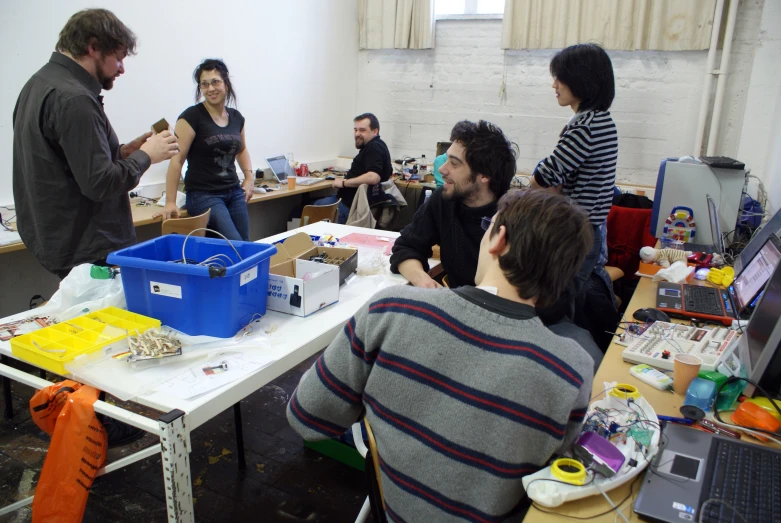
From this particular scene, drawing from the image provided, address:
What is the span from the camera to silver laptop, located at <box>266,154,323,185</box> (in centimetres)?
466

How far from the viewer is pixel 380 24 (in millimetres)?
5410

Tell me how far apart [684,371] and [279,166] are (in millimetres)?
3953

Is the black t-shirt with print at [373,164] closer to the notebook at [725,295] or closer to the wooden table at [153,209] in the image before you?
the wooden table at [153,209]

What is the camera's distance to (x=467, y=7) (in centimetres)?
510

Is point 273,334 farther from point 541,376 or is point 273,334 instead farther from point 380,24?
point 380,24

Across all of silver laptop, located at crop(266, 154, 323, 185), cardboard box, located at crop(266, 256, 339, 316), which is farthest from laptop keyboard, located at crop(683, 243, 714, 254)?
silver laptop, located at crop(266, 154, 323, 185)

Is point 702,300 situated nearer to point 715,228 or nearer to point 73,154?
point 715,228

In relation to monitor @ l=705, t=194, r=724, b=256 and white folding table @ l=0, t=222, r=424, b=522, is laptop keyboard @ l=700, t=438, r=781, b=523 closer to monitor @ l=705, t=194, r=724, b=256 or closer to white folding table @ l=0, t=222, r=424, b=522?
white folding table @ l=0, t=222, r=424, b=522

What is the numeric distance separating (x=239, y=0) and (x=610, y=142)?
325 cm

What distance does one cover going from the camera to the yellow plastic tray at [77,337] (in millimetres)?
1321

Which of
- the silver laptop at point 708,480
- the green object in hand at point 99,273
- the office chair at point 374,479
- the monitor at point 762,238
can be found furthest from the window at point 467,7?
the office chair at point 374,479

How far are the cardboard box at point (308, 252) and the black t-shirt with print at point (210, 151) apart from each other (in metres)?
1.33

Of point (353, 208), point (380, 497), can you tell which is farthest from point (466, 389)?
point (353, 208)

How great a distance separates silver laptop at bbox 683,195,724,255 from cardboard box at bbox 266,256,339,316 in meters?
1.99
